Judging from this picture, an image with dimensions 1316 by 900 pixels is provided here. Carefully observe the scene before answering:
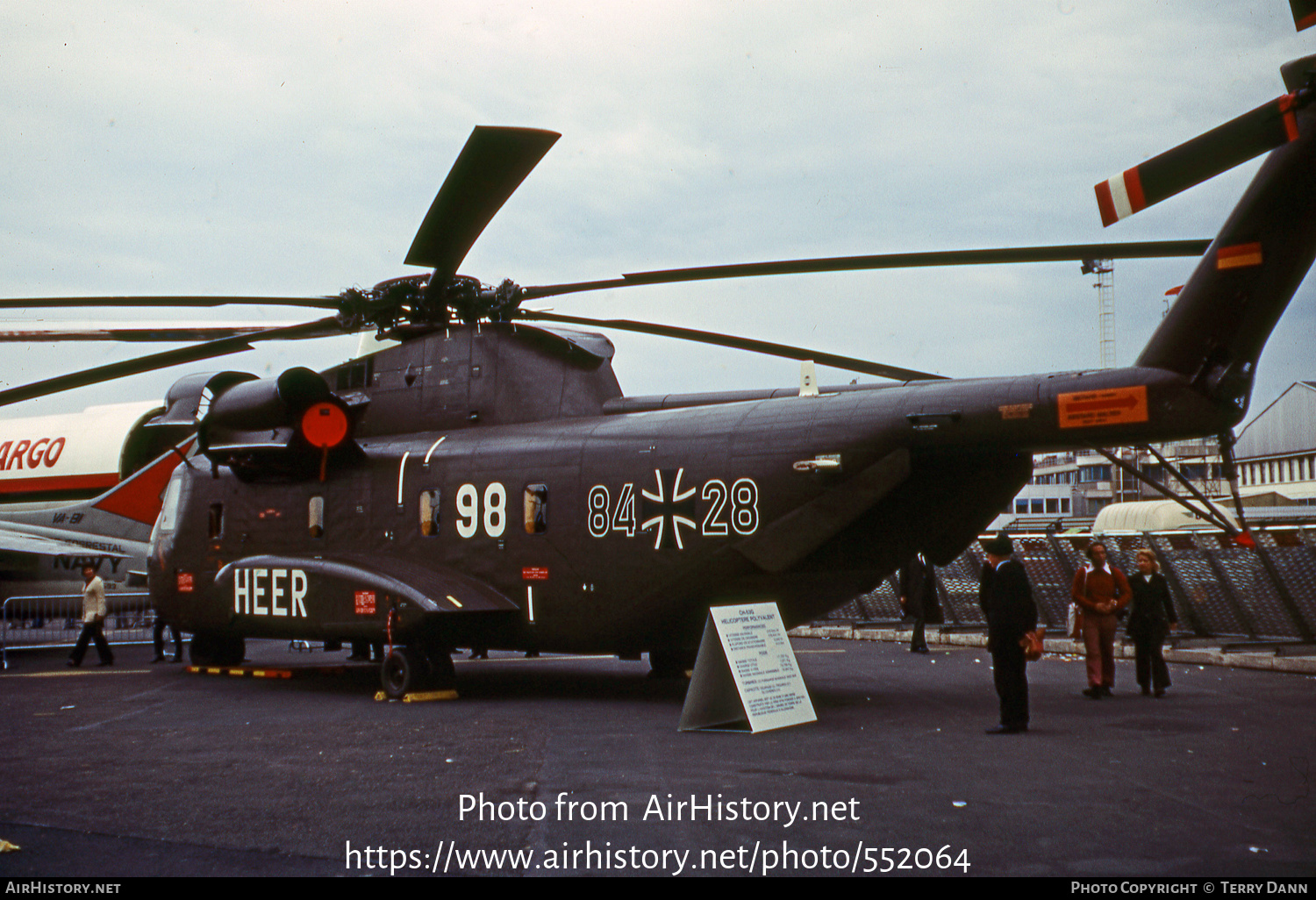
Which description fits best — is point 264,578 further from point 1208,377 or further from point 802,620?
point 1208,377

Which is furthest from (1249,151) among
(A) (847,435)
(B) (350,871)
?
(B) (350,871)

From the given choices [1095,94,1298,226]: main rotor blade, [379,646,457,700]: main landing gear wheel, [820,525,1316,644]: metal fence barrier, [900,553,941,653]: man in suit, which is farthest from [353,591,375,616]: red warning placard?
[900,553,941,653]: man in suit

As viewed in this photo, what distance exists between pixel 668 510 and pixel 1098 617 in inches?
220

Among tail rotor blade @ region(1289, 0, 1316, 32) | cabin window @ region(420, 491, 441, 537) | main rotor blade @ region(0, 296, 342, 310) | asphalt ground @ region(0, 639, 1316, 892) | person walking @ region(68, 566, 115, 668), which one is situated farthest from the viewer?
person walking @ region(68, 566, 115, 668)

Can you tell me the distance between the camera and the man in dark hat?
33.8 ft

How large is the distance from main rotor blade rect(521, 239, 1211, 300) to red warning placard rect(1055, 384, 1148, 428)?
1.45m

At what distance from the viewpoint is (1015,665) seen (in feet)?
34.0

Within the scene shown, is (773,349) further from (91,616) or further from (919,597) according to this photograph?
(91,616)

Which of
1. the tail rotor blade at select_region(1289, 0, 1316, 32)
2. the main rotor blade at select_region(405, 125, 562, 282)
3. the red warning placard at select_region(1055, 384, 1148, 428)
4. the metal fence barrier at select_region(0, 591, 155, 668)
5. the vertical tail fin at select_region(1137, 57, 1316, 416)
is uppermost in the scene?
the tail rotor blade at select_region(1289, 0, 1316, 32)

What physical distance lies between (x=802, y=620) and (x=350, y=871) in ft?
26.6

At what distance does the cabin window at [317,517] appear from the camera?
15.9m

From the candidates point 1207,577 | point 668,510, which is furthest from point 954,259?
point 1207,577

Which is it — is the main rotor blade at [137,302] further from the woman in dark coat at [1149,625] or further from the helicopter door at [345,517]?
the woman in dark coat at [1149,625]

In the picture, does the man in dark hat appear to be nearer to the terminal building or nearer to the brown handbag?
the brown handbag
